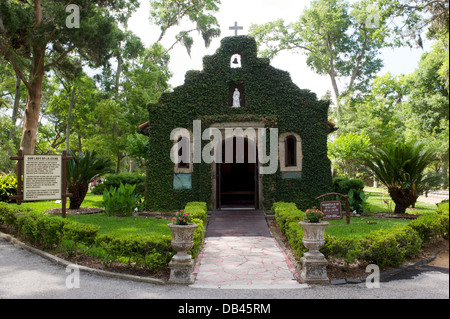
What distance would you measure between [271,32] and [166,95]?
22791 millimetres

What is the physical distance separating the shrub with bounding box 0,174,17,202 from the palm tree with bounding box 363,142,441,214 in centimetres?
1539

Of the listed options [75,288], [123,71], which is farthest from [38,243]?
[123,71]

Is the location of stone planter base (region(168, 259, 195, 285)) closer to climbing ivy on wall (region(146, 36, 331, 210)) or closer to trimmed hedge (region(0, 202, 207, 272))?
trimmed hedge (region(0, 202, 207, 272))

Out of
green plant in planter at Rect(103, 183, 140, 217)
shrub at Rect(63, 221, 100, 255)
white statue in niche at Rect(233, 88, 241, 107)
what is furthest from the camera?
white statue in niche at Rect(233, 88, 241, 107)

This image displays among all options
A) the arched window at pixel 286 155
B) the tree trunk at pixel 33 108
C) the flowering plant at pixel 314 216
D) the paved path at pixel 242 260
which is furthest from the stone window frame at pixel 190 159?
the tree trunk at pixel 33 108

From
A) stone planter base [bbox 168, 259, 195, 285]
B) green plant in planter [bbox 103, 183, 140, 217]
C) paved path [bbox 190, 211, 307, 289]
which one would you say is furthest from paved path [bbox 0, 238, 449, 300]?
green plant in planter [bbox 103, 183, 140, 217]

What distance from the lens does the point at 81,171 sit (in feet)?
46.5

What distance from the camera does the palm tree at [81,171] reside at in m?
14.1

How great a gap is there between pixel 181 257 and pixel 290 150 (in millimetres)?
9415

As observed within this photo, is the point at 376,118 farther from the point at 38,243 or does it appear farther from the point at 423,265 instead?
the point at 38,243

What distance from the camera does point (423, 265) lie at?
6.53 meters

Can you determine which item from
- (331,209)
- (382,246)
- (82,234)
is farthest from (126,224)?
(382,246)

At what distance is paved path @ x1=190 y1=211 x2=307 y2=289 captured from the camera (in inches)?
245

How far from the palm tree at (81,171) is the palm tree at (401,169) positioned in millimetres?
10884
